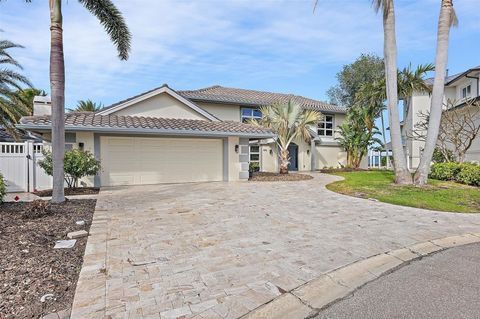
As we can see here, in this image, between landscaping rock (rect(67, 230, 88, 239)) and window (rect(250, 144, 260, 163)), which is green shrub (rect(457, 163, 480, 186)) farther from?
landscaping rock (rect(67, 230, 88, 239))

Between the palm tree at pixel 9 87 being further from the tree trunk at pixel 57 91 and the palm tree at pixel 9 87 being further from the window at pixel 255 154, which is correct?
the window at pixel 255 154

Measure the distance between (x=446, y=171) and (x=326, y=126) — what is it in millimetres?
12119

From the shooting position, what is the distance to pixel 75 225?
6.18 m

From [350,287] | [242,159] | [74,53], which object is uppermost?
[74,53]

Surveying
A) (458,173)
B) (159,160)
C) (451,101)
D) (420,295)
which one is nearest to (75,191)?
(159,160)

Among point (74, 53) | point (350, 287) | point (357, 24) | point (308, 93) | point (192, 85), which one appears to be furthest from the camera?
point (308, 93)

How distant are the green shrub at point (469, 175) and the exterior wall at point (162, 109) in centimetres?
1293

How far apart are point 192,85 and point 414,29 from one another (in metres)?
16.8

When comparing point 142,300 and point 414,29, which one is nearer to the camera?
point 142,300

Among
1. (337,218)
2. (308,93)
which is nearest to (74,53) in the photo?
(337,218)

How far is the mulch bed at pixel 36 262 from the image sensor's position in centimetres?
310

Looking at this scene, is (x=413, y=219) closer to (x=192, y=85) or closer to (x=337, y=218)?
(x=337, y=218)

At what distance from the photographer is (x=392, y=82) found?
1205 cm

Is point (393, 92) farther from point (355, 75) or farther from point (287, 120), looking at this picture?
point (355, 75)
